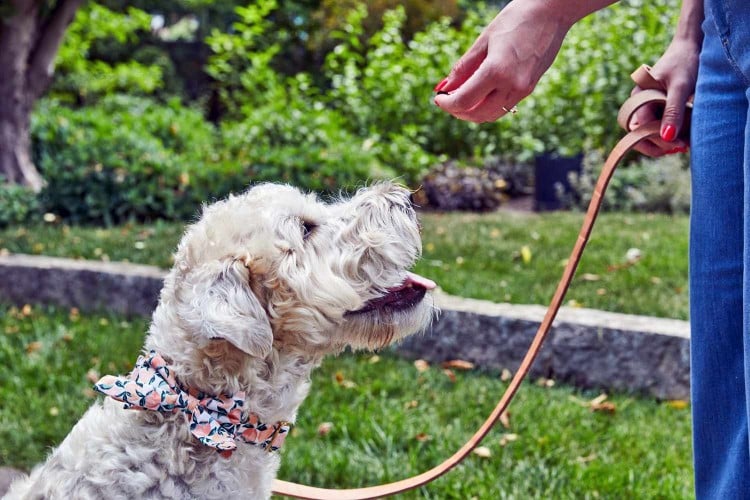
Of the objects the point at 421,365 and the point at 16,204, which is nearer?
the point at 421,365

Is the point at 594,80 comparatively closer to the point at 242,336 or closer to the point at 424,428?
the point at 424,428

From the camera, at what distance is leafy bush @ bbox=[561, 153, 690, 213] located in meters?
8.80

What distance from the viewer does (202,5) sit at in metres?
18.2

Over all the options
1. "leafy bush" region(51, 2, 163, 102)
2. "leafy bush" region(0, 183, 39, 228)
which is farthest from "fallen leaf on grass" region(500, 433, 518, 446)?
"leafy bush" region(51, 2, 163, 102)

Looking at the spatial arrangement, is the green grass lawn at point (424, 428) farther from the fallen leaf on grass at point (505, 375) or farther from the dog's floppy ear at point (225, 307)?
the dog's floppy ear at point (225, 307)

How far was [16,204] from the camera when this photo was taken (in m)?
7.98

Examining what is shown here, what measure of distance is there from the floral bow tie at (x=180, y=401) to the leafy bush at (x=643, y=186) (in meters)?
7.34

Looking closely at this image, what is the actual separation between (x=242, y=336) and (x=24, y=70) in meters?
7.92

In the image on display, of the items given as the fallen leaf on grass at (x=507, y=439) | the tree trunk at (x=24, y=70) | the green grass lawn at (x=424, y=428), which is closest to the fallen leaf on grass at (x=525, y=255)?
the green grass lawn at (x=424, y=428)

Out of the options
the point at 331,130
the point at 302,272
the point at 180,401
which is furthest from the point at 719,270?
the point at 331,130

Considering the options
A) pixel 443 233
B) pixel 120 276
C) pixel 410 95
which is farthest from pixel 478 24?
pixel 120 276

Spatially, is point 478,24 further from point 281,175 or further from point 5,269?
point 5,269

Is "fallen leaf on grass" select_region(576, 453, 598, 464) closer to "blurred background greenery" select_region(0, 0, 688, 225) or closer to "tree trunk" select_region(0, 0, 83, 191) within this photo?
"blurred background greenery" select_region(0, 0, 688, 225)

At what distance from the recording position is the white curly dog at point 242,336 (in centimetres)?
192
